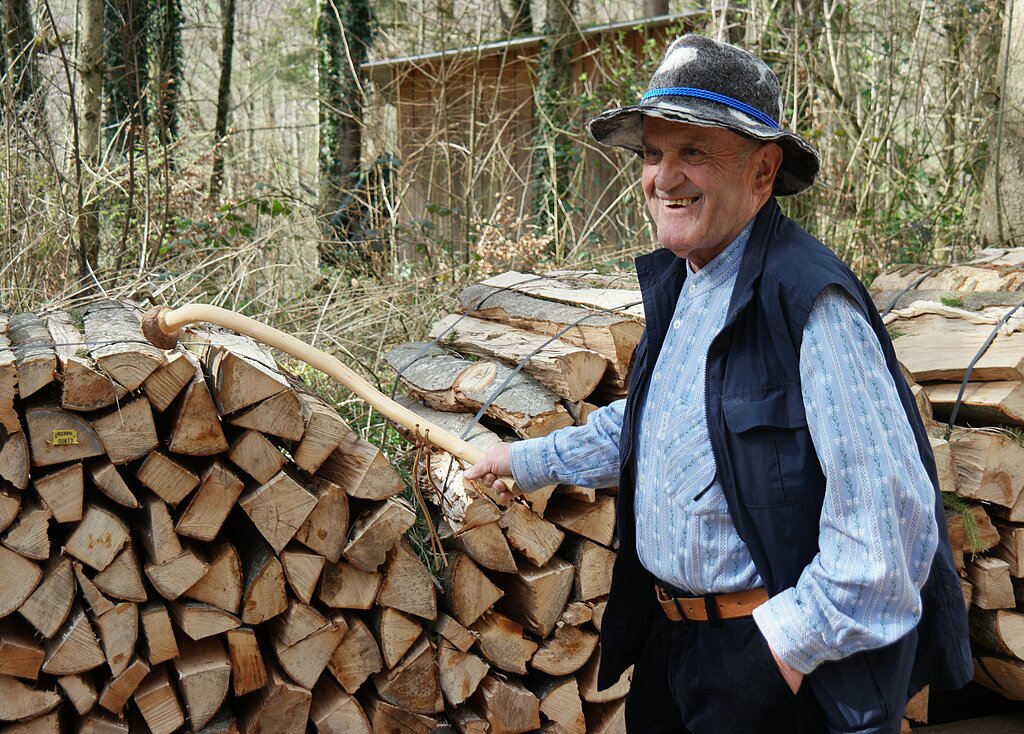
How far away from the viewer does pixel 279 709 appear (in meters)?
3.04

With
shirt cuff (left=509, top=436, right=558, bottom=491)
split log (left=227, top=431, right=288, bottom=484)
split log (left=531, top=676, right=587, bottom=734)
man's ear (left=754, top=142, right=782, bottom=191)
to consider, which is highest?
man's ear (left=754, top=142, right=782, bottom=191)

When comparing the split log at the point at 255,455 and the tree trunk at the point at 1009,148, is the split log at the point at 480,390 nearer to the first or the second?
the split log at the point at 255,455

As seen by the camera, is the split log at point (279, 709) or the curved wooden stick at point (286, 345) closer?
the curved wooden stick at point (286, 345)

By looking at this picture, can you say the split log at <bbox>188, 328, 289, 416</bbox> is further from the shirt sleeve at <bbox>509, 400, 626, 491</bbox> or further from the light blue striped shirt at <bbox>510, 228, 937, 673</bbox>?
the light blue striped shirt at <bbox>510, 228, 937, 673</bbox>

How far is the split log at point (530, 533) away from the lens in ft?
10.5

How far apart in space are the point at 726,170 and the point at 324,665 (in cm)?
199

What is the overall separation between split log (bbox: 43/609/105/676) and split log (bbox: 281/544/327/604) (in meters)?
0.58

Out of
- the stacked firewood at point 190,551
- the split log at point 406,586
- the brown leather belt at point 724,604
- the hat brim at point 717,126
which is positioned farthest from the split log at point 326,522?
the hat brim at point 717,126

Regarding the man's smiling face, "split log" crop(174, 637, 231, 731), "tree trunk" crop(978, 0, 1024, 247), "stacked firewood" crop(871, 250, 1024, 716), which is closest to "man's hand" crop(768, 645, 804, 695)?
the man's smiling face

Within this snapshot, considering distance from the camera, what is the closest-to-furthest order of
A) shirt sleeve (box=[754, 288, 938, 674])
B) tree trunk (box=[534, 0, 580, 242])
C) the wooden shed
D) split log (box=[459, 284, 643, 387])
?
shirt sleeve (box=[754, 288, 938, 674])
split log (box=[459, 284, 643, 387])
the wooden shed
tree trunk (box=[534, 0, 580, 242])

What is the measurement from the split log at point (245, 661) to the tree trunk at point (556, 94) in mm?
6689

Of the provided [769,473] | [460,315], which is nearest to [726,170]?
[769,473]

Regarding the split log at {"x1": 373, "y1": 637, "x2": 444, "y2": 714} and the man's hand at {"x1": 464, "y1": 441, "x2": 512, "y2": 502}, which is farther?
the split log at {"x1": 373, "y1": 637, "x2": 444, "y2": 714}

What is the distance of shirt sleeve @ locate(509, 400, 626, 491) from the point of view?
2.49 m
